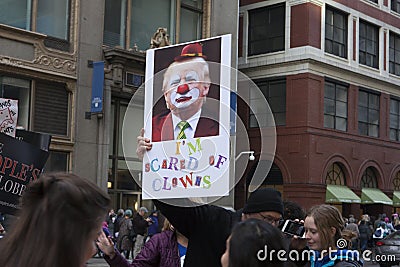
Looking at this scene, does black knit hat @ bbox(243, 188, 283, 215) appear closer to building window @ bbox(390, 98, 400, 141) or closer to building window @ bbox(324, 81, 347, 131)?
building window @ bbox(324, 81, 347, 131)

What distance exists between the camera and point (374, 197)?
33156 mm

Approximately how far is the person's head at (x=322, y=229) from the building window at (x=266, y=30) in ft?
90.6

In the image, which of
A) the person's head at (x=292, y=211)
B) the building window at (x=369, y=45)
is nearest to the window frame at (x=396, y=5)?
the building window at (x=369, y=45)

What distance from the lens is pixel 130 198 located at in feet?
81.8

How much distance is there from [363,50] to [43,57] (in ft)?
62.0

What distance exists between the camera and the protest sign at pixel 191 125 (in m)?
4.14

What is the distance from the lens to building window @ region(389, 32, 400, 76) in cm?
3675

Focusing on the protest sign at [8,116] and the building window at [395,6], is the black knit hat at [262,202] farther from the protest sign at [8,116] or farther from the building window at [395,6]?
the building window at [395,6]

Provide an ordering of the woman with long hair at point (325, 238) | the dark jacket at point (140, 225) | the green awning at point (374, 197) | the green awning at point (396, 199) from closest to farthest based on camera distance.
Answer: the woman with long hair at point (325, 238) < the dark jacket at point (140, 225) < the green awning at point (374, 197) < the green awning at point (396, 199)

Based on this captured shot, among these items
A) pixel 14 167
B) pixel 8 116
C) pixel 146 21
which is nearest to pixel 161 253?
pixel 14 167

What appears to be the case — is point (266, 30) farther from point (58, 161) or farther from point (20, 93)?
point (20, 93)

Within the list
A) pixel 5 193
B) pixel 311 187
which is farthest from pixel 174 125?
pixel 311 187

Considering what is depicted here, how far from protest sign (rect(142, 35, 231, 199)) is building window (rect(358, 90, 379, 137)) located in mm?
30658

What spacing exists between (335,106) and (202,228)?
29082 millimetres
